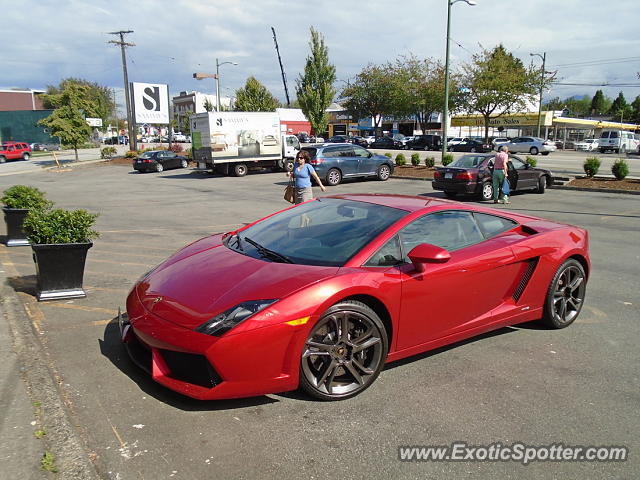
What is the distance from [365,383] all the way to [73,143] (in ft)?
148

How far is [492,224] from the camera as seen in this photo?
14.8 ft

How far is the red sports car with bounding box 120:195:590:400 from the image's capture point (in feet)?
10.3

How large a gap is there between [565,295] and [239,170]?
2354 centimetres

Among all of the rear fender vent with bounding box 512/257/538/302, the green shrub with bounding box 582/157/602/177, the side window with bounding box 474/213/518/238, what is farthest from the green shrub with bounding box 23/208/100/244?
the green shrub with bounding box 582/157/602/177

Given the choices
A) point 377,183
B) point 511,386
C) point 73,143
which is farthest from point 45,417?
point 73,143

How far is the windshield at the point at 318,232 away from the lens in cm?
376

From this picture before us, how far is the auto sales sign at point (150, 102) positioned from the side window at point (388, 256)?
4559 cm

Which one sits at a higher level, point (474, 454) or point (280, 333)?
point (280, 333)

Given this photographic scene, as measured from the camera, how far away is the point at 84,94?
43.8 meters

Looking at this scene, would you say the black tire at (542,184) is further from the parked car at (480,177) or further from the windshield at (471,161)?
the windshield at (471,161)

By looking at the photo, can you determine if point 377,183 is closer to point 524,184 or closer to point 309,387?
point 524,184

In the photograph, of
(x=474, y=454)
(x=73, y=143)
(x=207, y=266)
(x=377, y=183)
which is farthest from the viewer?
(x=73, y=143)

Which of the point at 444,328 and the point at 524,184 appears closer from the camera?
the point at 444,328

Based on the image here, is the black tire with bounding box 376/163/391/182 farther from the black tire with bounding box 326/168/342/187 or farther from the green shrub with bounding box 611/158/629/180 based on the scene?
the green shrub with bounding box 611/158/629/180
